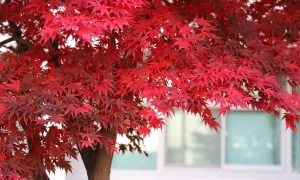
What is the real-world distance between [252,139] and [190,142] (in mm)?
703

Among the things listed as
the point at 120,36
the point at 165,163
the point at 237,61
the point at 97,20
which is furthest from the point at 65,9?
the point at 165,163

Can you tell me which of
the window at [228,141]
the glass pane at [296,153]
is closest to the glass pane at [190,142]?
the window at [228,141]

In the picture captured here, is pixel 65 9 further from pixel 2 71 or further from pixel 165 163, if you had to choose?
pixel 165 163

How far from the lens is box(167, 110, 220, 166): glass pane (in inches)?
257

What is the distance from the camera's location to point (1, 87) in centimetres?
288

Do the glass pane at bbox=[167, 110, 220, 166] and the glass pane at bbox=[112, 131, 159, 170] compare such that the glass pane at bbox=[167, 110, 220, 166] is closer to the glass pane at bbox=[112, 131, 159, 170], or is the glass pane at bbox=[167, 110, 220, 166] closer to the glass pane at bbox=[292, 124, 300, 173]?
the glass pane at bbox=[112, 131, 159, 170]

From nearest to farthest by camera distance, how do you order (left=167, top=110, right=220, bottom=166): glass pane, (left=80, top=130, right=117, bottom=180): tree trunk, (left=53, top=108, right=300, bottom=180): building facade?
(left=80, top=130, right=117, bottom=180): tree trunk → (left=53, top=108, right=300, bottom=180): building facade → (left=167, top=110, right=220, bottom=166): glass pane

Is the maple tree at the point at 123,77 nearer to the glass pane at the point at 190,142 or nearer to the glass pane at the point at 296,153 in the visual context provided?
the glass pane at the point at 190,142

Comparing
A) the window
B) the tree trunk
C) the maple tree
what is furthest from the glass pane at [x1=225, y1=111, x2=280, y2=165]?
the maple tree

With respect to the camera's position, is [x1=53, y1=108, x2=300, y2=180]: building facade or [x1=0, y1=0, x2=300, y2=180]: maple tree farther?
[x1=53, y1=108, x2=300, y2=180]: building facade

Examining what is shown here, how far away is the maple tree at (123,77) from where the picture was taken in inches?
107

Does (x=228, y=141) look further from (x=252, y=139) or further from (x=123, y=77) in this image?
(x=123, y=77)

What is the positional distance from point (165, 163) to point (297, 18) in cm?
337

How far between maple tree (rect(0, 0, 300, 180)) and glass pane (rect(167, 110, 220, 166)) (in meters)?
3.34
